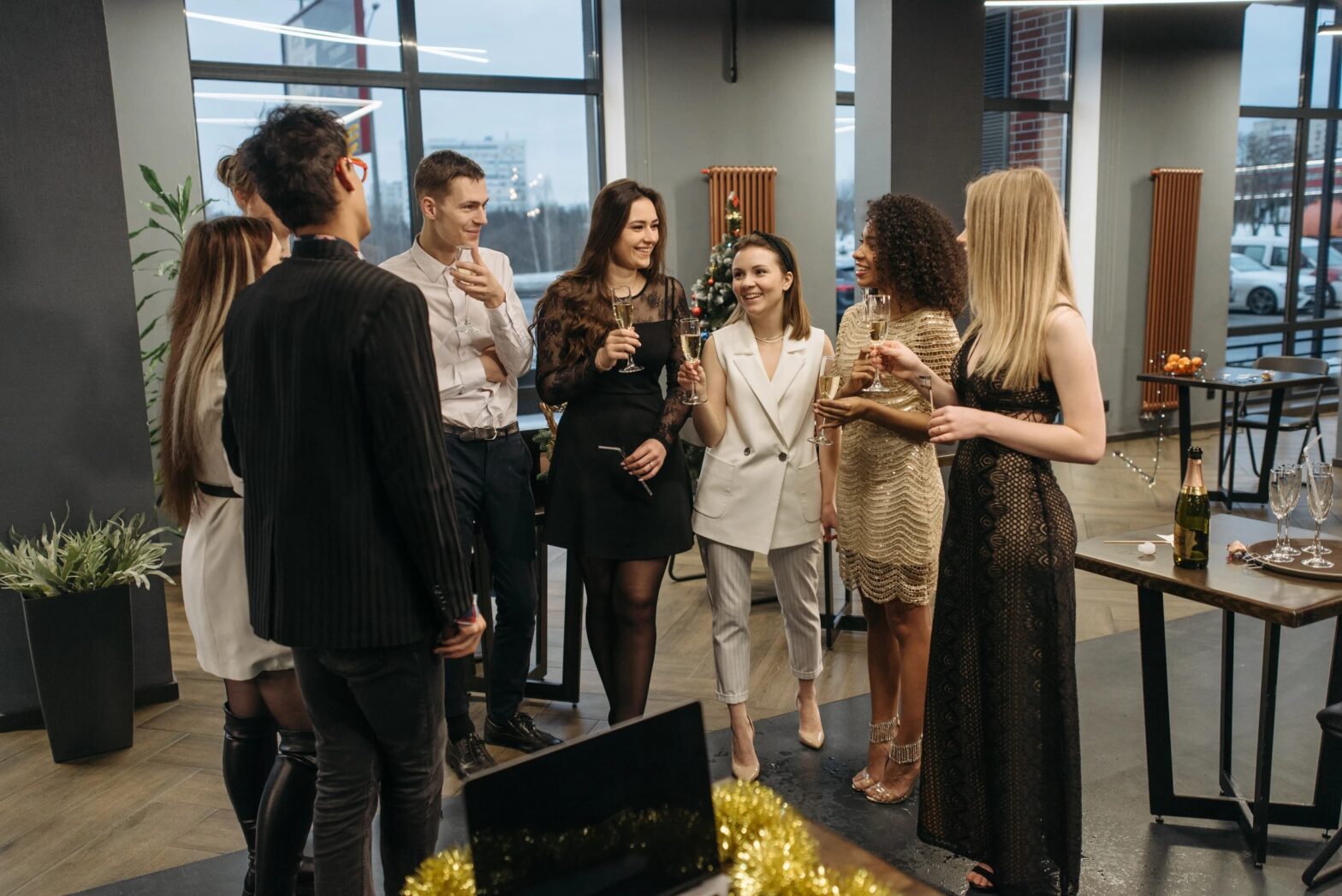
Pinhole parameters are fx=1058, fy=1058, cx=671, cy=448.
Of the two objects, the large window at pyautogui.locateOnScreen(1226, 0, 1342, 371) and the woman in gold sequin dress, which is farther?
the large window at pyautogui.locateOnScreen(1226, 0, 1342, 371)

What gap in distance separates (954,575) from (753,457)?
69 centimetres

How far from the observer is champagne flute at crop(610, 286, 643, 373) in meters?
2.57

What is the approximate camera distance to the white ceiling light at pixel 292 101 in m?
5.92

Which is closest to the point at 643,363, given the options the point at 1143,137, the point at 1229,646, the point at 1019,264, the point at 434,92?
the point at 1019,264

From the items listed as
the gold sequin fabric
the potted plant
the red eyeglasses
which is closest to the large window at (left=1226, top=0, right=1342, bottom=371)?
the gold sequin fabric

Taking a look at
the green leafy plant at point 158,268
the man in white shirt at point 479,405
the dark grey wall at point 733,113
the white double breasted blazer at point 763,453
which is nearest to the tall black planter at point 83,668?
the man in white shirt at point 479,405

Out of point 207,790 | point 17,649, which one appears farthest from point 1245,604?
point 17,649

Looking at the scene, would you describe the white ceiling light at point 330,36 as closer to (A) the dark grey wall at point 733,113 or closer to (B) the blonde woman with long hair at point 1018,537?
(A) the dark grey wall at point 733,113

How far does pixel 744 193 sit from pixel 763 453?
4.64m

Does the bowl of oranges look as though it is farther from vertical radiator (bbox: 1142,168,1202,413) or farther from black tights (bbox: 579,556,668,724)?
black tights (bbox: 579,556,668,724)

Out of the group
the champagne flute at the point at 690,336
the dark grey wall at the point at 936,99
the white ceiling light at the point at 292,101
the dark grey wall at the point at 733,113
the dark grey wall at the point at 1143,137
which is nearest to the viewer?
the champagne flute at the point at 690,336

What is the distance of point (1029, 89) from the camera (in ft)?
28.1

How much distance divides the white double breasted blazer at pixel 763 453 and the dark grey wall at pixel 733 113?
4.22 metres

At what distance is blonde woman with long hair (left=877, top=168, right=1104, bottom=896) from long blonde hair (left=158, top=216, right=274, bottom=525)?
149cm
